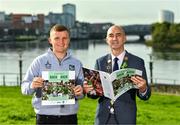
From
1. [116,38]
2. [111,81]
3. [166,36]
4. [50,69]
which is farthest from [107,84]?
[166,36]

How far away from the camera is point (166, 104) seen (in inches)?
624

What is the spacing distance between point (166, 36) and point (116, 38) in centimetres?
11450

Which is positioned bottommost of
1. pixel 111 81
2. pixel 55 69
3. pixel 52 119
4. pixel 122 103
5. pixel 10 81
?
pixel 10 81

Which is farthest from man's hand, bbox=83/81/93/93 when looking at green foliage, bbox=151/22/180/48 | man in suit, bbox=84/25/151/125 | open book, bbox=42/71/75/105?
green foliage, bbox=151/22/180/48

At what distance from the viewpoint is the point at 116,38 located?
225 inches

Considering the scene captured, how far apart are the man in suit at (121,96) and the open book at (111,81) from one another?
0.09 metres

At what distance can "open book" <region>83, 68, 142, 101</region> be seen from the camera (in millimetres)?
5621

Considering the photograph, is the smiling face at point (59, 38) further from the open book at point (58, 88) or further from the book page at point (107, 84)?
the book page at point (107, 84)

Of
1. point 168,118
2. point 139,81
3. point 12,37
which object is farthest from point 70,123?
point 12,37

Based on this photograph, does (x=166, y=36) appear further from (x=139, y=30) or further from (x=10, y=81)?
(x=10, y=81)

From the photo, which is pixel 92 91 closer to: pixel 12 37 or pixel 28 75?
pixel 28 75

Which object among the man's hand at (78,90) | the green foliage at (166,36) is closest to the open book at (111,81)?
the man's hand at (78,90)

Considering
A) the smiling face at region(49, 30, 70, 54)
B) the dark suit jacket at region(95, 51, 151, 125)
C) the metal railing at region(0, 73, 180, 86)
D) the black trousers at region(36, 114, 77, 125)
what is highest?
the smiling face at region(49, 30, 70, 54)

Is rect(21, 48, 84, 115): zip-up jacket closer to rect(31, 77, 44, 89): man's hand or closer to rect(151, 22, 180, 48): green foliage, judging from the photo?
rect(31, 77, 44, 89): man's hand
